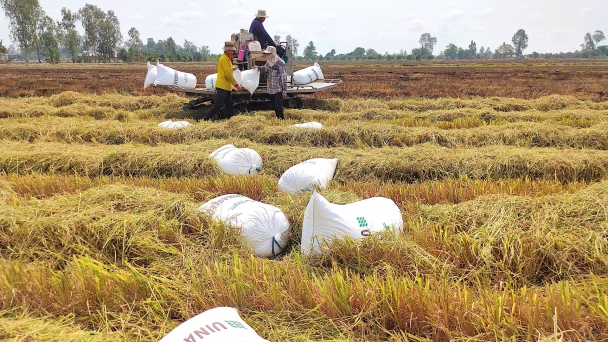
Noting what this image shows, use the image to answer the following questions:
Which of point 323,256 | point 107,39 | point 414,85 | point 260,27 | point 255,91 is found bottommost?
point 323,256

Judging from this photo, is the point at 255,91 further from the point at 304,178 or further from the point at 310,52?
the point at 310,52

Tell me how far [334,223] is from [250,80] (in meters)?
6.73

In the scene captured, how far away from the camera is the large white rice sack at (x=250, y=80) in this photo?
353 inches

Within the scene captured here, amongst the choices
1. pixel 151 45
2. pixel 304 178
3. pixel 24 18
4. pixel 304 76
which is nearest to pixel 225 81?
pixel 304 76

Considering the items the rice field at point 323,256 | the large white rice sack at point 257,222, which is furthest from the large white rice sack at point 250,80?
the large white rice sack at point 257,222

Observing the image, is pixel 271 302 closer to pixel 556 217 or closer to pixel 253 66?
pixel 556 217

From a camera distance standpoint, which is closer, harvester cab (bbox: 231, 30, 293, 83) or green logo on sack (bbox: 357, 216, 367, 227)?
green logo on sack (bbox: 357, 216, 367, 227)

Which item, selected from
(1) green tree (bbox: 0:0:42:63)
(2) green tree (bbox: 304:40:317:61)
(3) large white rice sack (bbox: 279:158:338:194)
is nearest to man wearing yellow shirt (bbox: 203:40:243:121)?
(3) large white rice sack (bbox: 279:158:338:194)

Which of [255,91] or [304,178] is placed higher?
[255,91]

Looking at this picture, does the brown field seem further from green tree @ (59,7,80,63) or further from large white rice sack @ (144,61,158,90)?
green tree @ (59,7,80,63)

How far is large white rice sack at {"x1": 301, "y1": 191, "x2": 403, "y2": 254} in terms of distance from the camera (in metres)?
2.88

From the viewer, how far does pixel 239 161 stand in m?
5.12

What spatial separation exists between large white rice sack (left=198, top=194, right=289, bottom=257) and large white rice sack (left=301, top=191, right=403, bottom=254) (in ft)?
0.93

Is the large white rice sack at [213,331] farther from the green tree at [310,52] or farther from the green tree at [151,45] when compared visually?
the green tree at [151,45]
